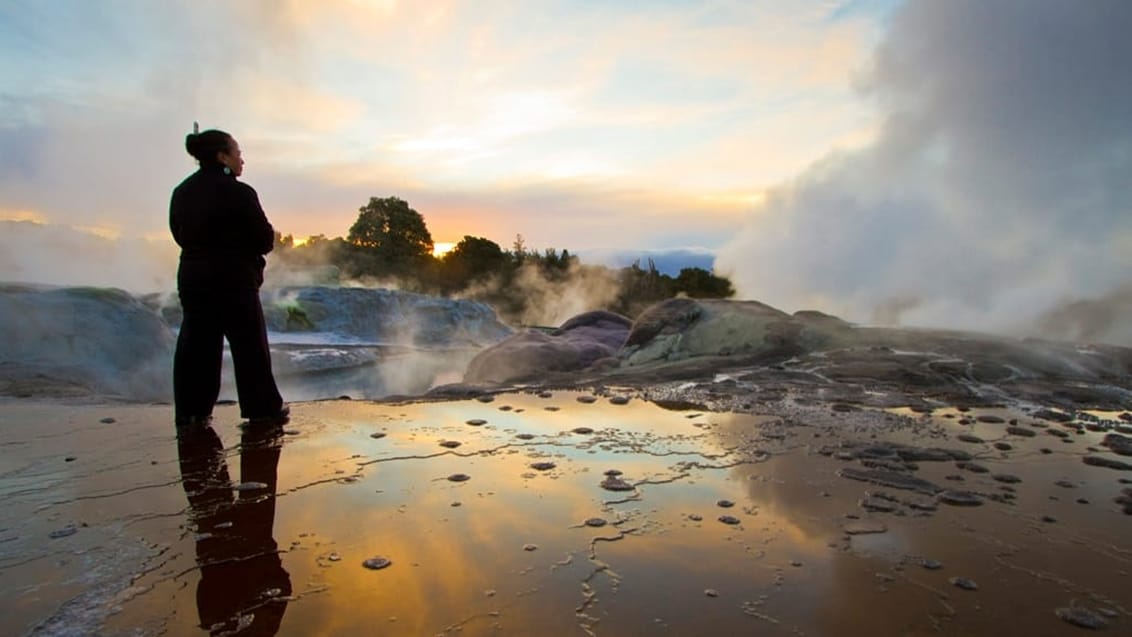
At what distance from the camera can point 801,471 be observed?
2.88m

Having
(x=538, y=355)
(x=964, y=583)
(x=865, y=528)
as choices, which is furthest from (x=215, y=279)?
(x=538, y=355)

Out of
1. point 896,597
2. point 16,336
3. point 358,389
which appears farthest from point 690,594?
point 358,389

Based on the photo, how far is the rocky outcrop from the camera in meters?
7.25

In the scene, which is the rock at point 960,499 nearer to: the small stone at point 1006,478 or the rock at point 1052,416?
the small stone at point 1006,478

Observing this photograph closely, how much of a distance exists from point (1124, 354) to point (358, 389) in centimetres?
878

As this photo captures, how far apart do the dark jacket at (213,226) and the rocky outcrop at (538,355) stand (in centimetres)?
308

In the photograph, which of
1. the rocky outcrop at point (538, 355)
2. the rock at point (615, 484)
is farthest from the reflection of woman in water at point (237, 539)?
the rocky outcrop at point (538, 355)

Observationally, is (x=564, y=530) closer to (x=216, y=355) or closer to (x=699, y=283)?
(x=216, y=355)

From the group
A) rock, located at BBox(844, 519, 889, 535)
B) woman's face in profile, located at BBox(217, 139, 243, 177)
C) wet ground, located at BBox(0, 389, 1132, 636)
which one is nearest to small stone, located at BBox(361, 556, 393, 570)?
wet ground, located at BBox(0, 389, 1132, 636)

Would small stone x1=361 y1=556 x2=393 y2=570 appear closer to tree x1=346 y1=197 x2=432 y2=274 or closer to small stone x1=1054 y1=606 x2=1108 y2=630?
small stone x1=1054 y1=606 x2=1108 y2=630

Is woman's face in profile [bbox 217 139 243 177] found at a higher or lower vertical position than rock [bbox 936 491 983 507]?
higher

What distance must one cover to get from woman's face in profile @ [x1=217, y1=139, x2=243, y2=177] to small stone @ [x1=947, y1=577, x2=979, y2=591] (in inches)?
160

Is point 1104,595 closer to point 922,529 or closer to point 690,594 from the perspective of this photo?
point 922,529

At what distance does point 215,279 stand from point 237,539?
2.17 meters
